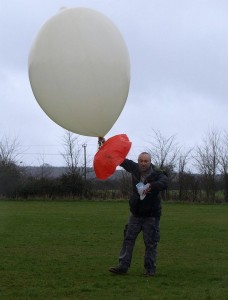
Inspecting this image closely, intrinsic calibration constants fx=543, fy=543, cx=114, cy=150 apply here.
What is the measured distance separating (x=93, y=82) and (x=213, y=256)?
5.08 meters

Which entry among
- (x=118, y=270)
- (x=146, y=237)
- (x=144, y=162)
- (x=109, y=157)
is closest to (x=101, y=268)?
(x=118, y=270)

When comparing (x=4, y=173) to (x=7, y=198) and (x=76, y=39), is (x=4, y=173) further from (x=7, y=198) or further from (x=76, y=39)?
(x=76, y=39)

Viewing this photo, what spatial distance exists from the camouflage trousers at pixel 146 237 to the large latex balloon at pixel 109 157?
1.19 metres

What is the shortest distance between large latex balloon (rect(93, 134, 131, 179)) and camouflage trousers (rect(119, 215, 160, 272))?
1187mm

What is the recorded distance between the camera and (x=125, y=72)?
20.5 ft

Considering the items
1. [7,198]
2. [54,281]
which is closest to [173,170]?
[7,198]

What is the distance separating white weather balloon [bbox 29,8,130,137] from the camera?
5.86 m

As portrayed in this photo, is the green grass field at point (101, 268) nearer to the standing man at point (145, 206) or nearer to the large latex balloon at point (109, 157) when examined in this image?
the standing man at point (145, 206)

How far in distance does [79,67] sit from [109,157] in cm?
116

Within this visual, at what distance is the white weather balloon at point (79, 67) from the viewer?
5.86 meters

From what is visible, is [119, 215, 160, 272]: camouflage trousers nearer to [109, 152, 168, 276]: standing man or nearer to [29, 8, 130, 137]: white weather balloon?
[109, 152, 168, 276]: standing man

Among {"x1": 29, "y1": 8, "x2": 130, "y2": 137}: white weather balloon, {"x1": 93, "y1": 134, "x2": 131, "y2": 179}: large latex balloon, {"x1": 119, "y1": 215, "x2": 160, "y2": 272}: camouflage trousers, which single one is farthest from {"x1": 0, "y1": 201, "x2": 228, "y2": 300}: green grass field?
{"x1": 29, "y1": 8, "x2": 130, "y2": 137}: white weather balloon

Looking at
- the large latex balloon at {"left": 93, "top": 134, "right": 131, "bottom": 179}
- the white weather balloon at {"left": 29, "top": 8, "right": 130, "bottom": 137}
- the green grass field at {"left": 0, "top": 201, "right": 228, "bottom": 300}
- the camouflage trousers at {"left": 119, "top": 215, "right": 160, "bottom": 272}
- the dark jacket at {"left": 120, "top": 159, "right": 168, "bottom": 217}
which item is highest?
the white weather balloon at {"left": 29, "top": 8, "right": 130, "bottom": 137}

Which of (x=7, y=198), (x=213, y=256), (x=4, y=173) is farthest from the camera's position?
(x=4, y=173)
